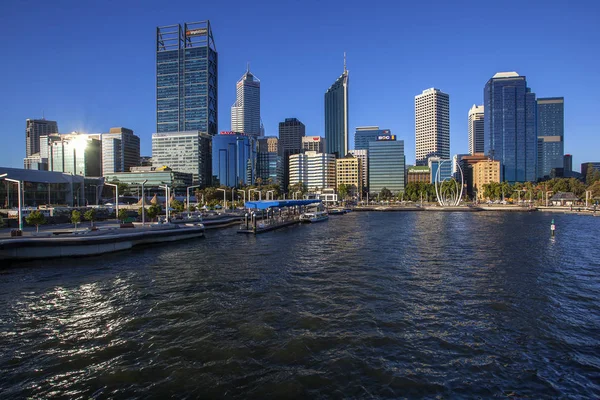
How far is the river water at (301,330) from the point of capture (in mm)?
13656

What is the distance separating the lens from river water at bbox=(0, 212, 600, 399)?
13.7 metres

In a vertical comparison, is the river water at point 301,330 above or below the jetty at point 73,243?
below

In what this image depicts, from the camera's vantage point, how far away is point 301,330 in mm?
18531

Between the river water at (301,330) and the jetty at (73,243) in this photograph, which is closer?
the river water at (301,330)

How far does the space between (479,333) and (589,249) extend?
39603mm

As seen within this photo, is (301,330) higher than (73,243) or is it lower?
lower

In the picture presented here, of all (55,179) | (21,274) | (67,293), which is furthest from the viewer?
(55,179)

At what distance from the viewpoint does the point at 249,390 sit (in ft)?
43.1

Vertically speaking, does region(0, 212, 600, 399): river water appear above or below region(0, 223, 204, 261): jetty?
below

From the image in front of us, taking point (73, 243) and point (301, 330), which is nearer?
point (301, 330)

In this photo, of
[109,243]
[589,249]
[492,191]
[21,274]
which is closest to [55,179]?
[109,243]

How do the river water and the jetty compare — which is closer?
the river water

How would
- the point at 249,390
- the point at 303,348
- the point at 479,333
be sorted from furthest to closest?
1. the point at 479,333
2. the point at 303,348
3. the point at 249,390

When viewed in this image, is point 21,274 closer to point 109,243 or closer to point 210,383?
point 109,243
